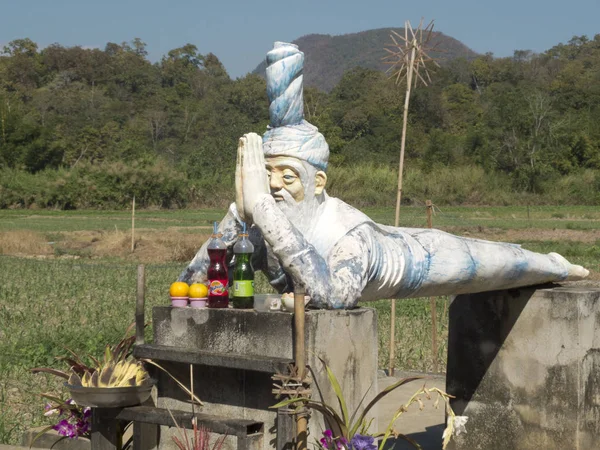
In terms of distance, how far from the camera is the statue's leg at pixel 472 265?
4.83 metres

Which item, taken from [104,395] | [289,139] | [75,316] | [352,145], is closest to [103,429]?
[104,395]

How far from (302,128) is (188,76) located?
3301 inches

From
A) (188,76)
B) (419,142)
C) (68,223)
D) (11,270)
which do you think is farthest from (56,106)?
(11,270)

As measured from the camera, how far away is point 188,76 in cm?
8700

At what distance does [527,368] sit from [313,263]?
6.43 ft

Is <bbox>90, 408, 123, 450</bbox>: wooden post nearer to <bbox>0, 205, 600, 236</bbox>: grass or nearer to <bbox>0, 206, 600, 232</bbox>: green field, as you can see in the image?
<bbox>0, 205, 600, 236</bbox>: grass

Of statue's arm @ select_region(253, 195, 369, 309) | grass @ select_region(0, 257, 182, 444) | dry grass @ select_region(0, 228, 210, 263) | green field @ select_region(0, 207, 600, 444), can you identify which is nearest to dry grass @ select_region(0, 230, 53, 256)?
dry grass @ select_region(0, 228, 210, 263)

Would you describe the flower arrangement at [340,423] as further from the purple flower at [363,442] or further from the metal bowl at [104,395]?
the metal bowl at [104,395]

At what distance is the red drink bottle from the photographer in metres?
4.52

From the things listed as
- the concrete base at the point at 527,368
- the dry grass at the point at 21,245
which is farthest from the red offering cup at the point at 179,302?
the dry grass at the point at 21,245

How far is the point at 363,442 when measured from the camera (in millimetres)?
4043

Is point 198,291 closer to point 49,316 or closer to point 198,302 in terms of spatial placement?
point 198,302

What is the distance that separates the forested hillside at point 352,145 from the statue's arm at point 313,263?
3420 cm

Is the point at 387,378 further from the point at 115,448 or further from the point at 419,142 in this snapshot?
the point at 419,142
